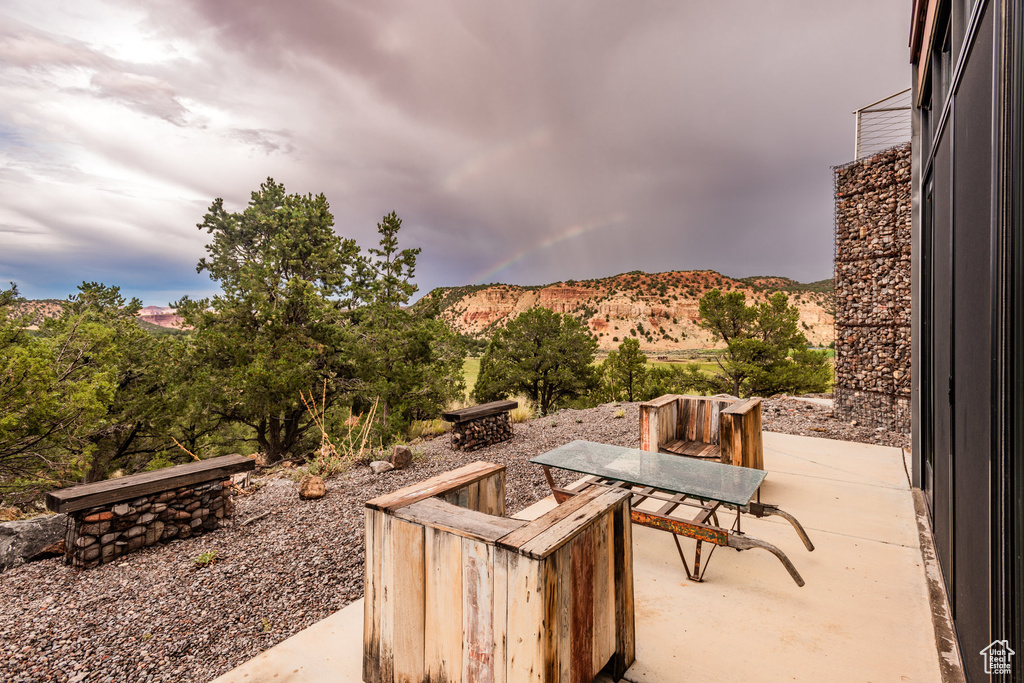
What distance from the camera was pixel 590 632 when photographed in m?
1.84

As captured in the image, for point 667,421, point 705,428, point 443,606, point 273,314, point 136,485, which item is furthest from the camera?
point 273,314

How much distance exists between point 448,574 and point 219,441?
52.6 ft

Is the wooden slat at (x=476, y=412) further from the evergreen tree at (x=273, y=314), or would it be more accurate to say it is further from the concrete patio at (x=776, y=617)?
the evergreen tree at (x=273, y=314)

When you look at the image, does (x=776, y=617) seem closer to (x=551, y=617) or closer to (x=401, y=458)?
(x=551, y=617)

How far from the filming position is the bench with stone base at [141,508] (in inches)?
148

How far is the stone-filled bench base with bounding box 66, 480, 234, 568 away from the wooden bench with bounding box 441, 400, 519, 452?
350 cm

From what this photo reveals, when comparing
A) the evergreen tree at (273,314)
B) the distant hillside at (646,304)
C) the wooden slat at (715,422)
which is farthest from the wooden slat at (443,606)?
the distant hillside at (646,304)

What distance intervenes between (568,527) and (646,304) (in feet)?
196

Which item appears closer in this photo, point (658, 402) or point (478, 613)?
point (478, 613)

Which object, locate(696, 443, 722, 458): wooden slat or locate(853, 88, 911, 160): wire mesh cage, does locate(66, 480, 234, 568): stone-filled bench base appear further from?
locate(853, 88, 911, 160): wire mesh cage

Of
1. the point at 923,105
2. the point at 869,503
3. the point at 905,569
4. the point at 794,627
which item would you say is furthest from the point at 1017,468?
the point at 923,105

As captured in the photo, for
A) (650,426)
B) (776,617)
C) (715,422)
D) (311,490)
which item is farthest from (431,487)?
(715,422)

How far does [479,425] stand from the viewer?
775 cm

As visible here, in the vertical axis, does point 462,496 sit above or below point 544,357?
below
